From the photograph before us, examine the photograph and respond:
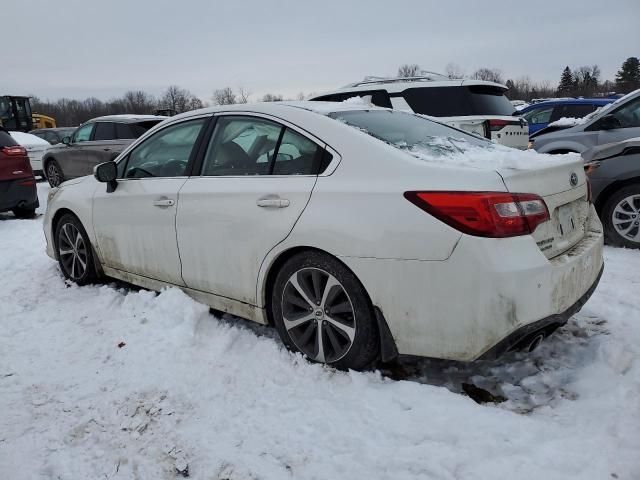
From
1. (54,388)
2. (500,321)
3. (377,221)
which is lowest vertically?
(54,388)

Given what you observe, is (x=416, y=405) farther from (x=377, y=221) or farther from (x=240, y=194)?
(x=240, y=194)

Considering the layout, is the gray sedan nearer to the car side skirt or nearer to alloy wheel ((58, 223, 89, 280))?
alloy wheel ((58, 223, 89, 280))

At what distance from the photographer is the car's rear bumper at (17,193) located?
7961 millimetres

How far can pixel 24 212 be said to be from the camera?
8.77 m


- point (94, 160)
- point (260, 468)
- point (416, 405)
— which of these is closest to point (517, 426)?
point (416, 405)

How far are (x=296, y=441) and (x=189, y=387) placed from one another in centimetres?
81

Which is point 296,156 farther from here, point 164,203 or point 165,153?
point 165,153

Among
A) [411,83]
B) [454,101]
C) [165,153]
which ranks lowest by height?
[165,153]

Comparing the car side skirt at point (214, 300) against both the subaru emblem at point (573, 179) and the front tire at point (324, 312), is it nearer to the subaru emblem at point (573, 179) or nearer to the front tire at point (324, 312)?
the front tire at point (324, 312)

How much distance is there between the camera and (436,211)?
2.46 m

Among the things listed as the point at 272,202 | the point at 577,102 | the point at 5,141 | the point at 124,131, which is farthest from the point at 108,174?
the point at 577,102

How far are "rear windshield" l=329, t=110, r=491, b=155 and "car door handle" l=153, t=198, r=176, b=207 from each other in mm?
1296

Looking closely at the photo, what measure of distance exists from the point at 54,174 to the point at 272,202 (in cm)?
1160

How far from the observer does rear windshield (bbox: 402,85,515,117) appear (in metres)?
7.90
